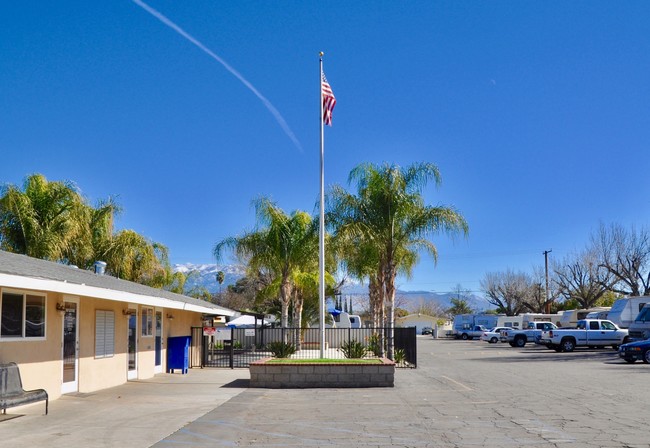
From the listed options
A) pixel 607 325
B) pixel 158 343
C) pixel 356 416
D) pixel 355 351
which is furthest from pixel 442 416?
pixel 607 325

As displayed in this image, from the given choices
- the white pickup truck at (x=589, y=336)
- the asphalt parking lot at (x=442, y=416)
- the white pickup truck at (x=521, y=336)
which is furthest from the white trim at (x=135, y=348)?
the white pickup truck at (x=521, y=336)

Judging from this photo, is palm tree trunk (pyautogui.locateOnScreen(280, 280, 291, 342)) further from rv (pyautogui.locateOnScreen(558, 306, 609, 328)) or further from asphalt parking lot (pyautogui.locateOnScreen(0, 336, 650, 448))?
rv (pyautogui.locateOnScreen(558, 306, 609, 328))

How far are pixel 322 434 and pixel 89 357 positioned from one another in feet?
27.2

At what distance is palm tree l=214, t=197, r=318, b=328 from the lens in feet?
114

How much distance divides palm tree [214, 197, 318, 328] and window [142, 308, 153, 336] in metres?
12.7

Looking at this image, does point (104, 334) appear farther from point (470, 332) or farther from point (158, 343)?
point (470, 332)

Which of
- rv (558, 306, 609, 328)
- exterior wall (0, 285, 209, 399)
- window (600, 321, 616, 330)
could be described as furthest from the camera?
rv (558, 306, 609, 328)

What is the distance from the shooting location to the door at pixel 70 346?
16.0 metres

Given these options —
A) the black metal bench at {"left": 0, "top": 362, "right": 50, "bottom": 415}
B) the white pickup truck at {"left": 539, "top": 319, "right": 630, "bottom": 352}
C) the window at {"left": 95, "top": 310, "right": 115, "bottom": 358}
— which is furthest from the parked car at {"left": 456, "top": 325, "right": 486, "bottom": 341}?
the black metal bench at {"left": 0, "top": 362, "right": 50, "bottom": 415}

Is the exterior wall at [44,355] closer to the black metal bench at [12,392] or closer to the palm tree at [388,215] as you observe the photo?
the black metal bench at [12,392]

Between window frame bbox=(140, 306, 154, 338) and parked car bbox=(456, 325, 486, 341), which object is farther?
parked car bbox=(456, 325, 486, 341)

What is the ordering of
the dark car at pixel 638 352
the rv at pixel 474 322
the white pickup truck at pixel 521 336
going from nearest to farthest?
the dark car at pixel 638 352, the white pickup truck at pixel 521 336, the rv at pixel 474 322

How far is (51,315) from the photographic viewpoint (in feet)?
49.9

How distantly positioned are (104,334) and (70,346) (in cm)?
231
